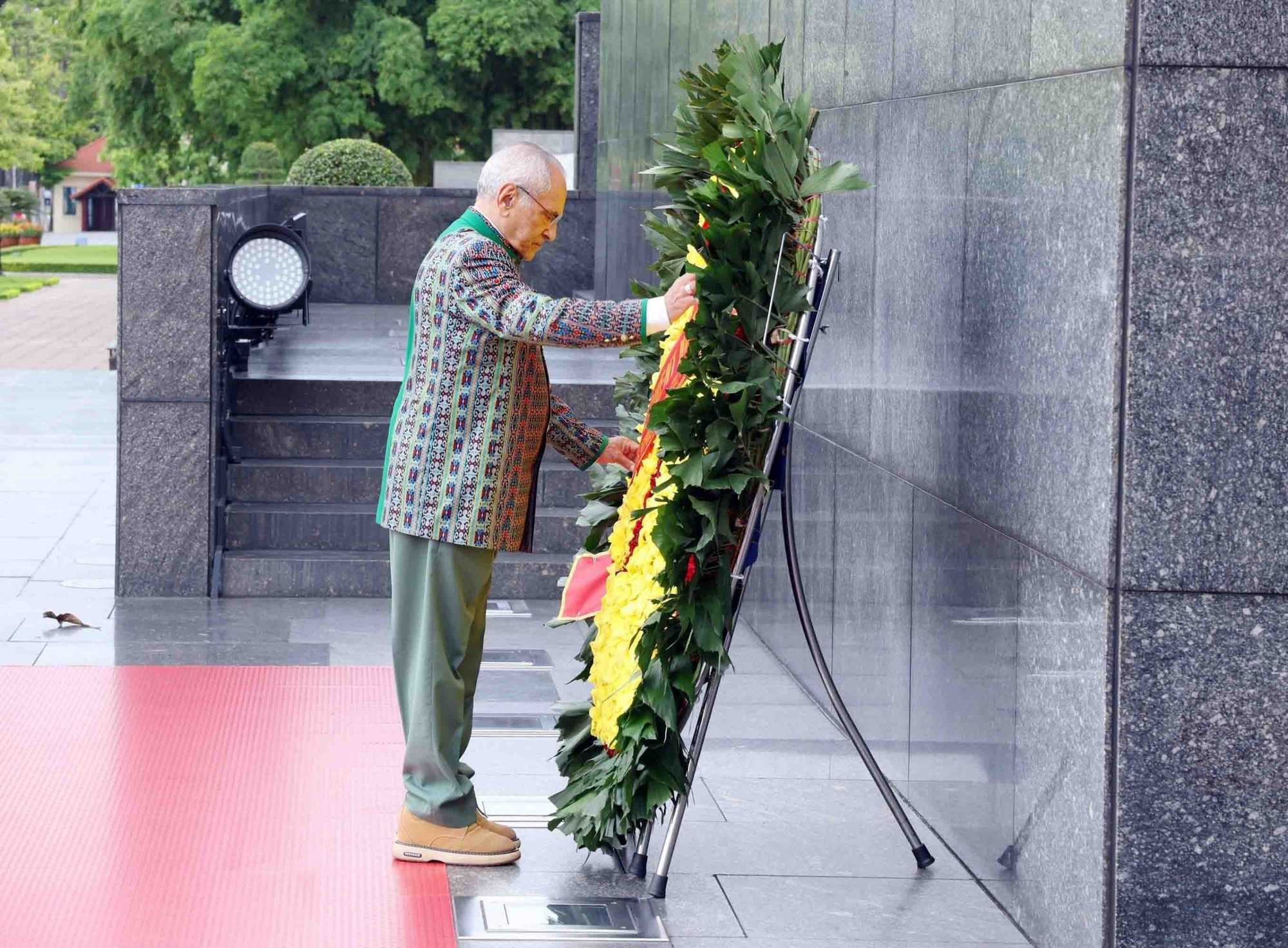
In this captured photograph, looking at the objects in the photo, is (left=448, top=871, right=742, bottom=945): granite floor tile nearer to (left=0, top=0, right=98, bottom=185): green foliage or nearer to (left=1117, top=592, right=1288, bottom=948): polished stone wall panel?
(left=1117, top=592, right=1288, bottom=948): polished stone wall panel

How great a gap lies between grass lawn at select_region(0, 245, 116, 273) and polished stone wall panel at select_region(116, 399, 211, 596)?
45722 millimetres

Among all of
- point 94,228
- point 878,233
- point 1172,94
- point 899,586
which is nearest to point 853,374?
point 878,233

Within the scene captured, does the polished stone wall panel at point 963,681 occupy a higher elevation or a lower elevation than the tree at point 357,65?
lower

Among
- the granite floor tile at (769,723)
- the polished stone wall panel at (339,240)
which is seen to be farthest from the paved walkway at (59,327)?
the granite floor tile at (769,723)

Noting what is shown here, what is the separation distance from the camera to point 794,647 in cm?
753

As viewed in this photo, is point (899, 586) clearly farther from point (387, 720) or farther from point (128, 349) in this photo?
point (128, 349)

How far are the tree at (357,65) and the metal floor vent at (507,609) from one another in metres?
25.3

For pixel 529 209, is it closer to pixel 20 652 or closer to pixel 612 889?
pixel 612 889

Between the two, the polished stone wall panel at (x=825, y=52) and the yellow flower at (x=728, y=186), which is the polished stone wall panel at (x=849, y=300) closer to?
the polished stone wall panel at (x=825, y=52)

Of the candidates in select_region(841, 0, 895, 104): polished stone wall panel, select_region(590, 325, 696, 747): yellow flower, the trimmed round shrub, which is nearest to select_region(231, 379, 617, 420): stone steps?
select_region(841, 0, 895, 104): polished stone wall panel

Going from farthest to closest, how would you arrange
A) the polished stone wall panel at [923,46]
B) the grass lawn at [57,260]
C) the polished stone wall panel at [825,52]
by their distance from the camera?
the grass lawn at [57,260]
the polished stone wall panel at [825,52]
the polished stone wall panel at [923,46]

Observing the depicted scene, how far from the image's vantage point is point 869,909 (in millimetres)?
4797

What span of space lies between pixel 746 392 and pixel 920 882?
5.01 feet

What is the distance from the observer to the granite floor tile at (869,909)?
4609 mm
